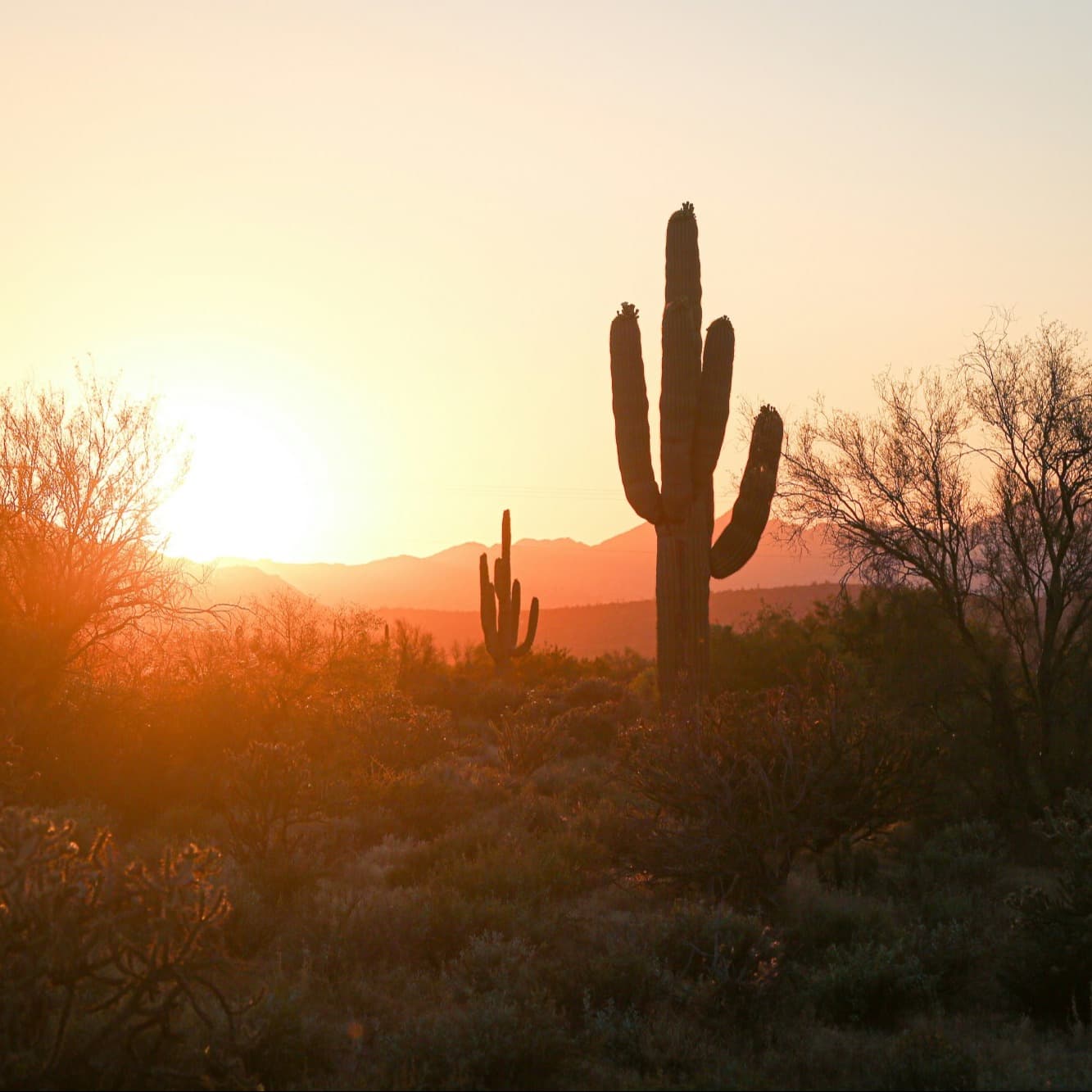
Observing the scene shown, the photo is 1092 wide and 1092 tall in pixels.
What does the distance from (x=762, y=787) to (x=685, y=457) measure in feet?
23.6

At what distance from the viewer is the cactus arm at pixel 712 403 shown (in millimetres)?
16969

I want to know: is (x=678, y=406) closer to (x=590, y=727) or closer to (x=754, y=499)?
(x=754, y=499)

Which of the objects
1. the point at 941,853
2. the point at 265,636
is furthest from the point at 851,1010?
the point at 265,636

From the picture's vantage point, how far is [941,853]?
13031 millimetres

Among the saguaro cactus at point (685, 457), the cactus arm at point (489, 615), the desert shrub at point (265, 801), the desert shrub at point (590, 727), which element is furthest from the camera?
the cactus arm at point (489, 615)

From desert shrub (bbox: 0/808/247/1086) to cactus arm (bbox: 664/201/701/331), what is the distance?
1348 centimetres

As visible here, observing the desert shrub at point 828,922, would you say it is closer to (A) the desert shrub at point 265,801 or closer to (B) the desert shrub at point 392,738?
(A) the desert shrub at point 265,801

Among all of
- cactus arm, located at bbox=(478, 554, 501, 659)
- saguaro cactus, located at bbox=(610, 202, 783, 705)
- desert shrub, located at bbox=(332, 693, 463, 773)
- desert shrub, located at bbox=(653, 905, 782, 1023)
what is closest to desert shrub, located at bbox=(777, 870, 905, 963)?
desert shrub, located at bbox=(653, 905, 782, 1023)

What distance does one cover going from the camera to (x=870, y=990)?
26.2 ft

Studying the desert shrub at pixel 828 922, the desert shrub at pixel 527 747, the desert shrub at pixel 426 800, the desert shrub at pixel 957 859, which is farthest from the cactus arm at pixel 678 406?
the desert shrub at pixel 828 922

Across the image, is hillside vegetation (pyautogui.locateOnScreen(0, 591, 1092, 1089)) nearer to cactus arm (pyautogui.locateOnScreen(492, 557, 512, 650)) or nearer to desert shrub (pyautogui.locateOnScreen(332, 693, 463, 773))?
desert shrub (pyautogui.locateOnScreen(332, 693, 463, 773))

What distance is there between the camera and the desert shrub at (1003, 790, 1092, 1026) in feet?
26.7

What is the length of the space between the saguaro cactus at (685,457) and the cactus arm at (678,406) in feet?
0.04

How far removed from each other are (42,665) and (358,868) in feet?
26.8
